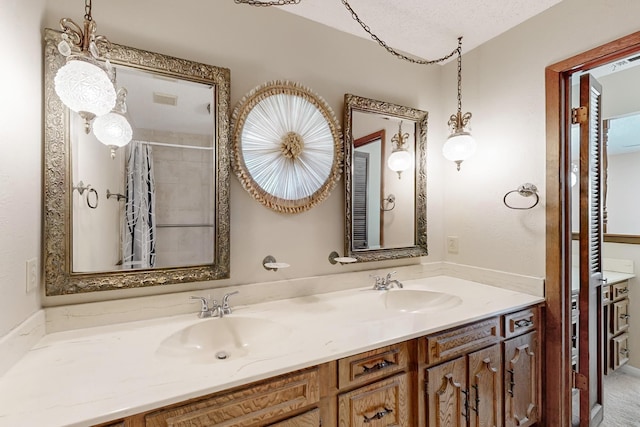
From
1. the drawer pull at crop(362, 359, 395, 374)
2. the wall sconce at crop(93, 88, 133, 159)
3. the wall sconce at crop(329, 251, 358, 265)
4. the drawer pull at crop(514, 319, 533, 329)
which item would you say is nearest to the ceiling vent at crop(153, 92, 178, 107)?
the wall sconce at crop(93, 88, 133, 159)

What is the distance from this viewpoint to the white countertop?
0.76 m

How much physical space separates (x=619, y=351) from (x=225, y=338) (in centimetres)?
308

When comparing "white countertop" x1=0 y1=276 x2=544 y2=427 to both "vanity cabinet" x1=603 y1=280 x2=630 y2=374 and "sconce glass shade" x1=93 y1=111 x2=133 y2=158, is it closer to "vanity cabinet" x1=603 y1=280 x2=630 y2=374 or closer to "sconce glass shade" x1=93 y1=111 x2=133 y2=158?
"sconce glass shade" x1=93 y1=111 x2=133 y2=158

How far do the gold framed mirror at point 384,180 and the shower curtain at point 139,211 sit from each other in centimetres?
102

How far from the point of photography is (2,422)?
690 mm

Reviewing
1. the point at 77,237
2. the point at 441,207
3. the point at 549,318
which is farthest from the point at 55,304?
the point at 549,318

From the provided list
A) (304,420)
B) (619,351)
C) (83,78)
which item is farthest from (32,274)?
(619,351)

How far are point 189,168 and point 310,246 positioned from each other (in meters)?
0.75

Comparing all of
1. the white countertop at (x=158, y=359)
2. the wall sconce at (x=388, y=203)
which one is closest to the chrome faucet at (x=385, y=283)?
the white countertop at (x=158, y=359)

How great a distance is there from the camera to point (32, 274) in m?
1.09

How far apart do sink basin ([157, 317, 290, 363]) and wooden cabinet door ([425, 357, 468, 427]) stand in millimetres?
651

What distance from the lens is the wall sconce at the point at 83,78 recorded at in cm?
101

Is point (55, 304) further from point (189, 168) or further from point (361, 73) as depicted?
point (361, 73)

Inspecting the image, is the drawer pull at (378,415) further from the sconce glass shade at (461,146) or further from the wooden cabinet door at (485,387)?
the sconce glass shade at (461,146)
